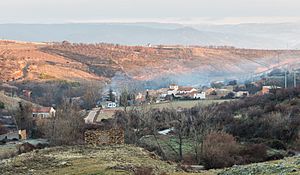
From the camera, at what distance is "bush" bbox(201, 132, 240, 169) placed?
1331 inches

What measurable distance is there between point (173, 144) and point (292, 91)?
27.0 m

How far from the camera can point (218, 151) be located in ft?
117

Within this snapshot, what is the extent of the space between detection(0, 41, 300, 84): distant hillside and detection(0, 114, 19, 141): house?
126 feet

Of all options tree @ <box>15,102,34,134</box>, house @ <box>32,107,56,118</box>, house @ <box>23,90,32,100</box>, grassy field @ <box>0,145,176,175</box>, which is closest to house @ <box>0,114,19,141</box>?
tree @ <box>15,102,34,134</box>

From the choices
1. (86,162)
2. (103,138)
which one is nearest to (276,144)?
Answer: (103,138)

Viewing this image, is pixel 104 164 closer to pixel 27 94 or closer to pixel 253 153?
pixel 253 153

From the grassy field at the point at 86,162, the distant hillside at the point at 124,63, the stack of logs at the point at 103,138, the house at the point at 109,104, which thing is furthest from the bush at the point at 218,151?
the distant hillside at the point at 124,63

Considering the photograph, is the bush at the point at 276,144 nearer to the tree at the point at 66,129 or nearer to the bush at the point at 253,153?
the bush at the point at 253,153

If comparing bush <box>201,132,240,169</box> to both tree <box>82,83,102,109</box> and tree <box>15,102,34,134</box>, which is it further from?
tree <box>82,83,102,109</box>

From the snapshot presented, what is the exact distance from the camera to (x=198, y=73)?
552 feet

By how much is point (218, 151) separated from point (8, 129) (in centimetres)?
4073

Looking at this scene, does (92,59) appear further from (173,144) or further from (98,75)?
(173,144)

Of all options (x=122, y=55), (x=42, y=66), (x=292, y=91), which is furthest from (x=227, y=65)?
(x=292, y=91)

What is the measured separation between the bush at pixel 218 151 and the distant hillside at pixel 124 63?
82.7 metres
